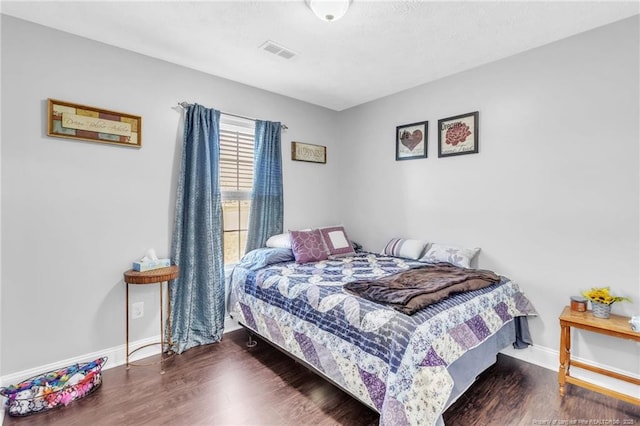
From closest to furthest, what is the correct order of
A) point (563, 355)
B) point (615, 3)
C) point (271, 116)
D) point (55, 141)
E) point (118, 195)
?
1. point (615, 3)
2. point (563, 355)
3. point (55, 141)
4. point (118, 195)
5. point (271, 116)

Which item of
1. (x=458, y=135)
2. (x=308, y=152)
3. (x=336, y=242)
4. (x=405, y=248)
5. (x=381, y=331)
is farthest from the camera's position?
(x=308, y=152)

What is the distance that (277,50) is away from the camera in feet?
8.22

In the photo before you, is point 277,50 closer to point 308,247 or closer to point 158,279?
point 308,247

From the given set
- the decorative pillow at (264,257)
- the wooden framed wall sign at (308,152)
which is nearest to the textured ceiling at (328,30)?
the wooden framed wall sign at (308,152)

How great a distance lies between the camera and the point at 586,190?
224 centimetres

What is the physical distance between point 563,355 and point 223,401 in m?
2.28

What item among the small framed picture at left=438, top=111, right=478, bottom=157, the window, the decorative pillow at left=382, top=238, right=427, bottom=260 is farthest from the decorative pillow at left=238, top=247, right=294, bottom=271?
the small framed picture at left=438, top=111, right=478, bottom=157

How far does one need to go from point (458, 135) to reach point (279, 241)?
2.06 meters

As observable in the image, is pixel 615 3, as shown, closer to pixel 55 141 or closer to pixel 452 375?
pixel 452 375

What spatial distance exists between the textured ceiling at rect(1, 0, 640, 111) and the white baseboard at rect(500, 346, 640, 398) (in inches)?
95.3

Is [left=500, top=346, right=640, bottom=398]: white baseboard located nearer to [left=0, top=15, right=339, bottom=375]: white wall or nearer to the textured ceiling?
the textured ceiling

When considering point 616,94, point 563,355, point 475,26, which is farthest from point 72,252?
point 616,94

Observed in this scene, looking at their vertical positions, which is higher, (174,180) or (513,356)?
(174,180)

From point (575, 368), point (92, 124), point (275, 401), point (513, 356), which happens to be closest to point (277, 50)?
point (92, 124)
